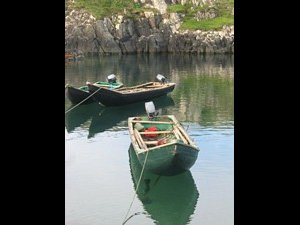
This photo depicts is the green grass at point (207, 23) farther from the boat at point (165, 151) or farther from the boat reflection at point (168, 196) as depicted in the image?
the boat reflection at point (168, 196)

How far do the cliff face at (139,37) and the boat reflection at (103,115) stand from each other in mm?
30047

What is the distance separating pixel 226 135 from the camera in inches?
733

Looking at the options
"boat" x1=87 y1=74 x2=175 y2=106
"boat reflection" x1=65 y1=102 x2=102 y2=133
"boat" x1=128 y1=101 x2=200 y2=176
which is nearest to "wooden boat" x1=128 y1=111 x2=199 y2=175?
"boat" x1=128 y1=101 x2=200 y2=176

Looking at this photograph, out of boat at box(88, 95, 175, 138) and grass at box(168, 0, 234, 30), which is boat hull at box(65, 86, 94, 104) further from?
grass at box(168, 0, 234, 30)

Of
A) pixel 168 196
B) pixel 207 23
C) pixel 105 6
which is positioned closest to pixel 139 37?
pixel 105 6

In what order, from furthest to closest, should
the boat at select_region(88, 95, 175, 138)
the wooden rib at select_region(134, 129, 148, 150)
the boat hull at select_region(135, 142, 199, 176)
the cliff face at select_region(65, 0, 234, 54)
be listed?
the cliff face at select_region(65, 0, 234, 54)
the boat at select_region(88, 95, 175, 138)
the wooden rib at select_region(134, 129, 148, 150)
the boat hull at select_region(135, 142, 199, 176)

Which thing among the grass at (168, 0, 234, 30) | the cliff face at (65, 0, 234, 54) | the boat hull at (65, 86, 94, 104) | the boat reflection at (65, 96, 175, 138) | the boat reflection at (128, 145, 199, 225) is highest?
the grass at (168, 0, 234, 30)

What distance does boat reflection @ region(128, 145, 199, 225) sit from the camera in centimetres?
1121

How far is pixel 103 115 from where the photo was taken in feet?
78.3

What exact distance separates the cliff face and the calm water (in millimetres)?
21612

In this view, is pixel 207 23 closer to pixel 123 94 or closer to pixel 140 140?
pixel 123 94

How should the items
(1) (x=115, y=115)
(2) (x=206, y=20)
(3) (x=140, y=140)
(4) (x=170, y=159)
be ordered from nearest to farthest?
(4) (x=170, y=159) → (3) (x=140, y=140) → (1) (x=115, y=115) → (2) (x=206, y=20)

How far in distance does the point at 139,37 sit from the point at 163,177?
45.3 m
